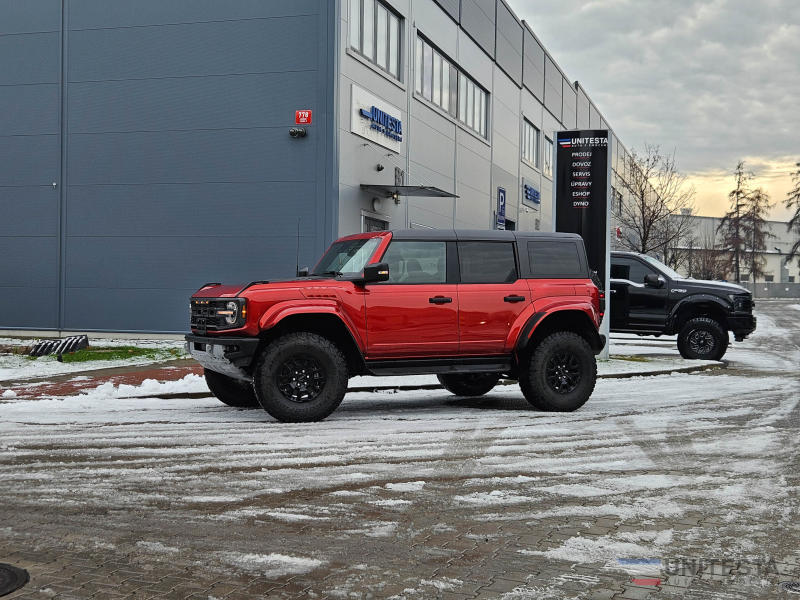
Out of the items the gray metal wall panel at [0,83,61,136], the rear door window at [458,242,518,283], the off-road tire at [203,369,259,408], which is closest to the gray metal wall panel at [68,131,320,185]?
the gray metal wall panel at [0,83,61,136]

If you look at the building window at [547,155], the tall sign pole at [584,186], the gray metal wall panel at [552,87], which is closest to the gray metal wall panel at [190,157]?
the tall sign pole at [584,186]

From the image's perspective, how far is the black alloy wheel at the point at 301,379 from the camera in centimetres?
917

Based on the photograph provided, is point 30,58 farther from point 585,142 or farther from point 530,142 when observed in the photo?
point 530,142

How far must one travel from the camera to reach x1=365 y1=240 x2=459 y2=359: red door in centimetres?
950

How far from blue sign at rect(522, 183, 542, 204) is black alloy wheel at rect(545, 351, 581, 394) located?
109ft

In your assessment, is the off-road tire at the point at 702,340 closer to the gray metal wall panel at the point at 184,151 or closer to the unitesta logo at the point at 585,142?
the unitesta logo at the point at 585,142

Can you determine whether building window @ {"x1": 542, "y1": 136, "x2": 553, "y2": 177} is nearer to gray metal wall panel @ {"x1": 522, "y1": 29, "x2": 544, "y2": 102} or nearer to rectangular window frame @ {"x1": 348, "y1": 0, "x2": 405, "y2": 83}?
gray metal wall panel @ {"x1": 522, "y1": 29, "x2": 544, "y2": 102}

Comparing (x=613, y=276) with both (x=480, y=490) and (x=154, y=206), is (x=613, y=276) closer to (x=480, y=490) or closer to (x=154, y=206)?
(x=154, y=206)

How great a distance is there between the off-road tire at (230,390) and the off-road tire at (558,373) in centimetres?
319

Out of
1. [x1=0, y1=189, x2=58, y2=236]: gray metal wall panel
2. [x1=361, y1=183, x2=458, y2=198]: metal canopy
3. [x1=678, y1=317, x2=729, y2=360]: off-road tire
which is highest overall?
[x1=361, y1=183, x2=458, y2=198]: metal canopy

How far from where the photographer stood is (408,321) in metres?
9.59

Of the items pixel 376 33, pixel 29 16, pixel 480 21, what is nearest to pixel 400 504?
pixel 376 33

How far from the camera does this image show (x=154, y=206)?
22.1 m

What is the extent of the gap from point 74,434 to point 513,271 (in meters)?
4.95
